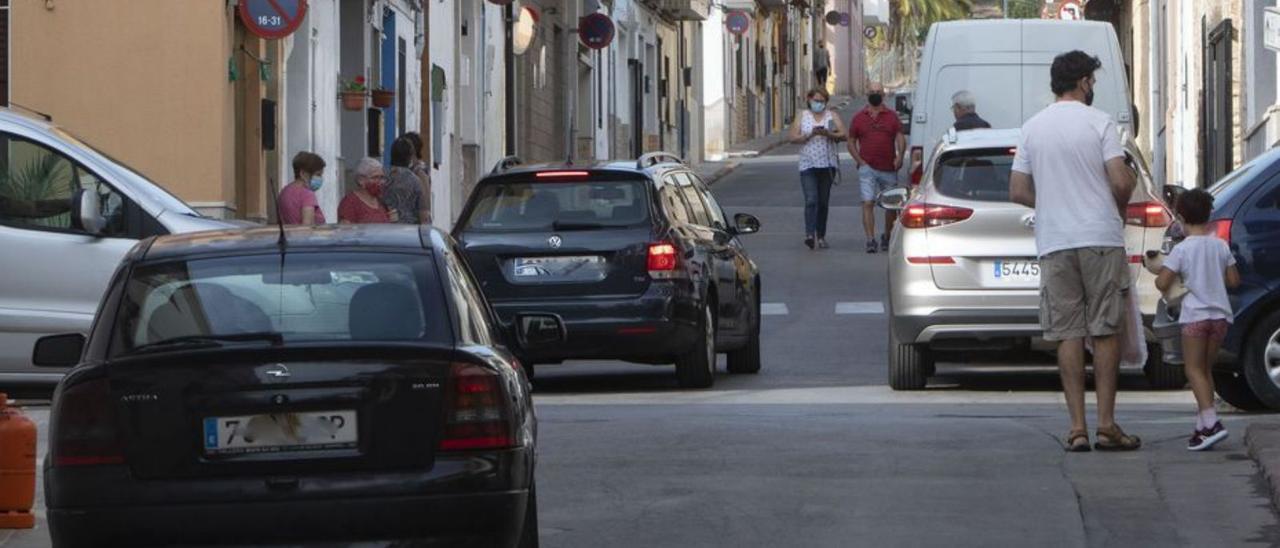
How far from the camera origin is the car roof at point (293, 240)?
332 inches

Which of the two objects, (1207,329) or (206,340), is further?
(1207,329)

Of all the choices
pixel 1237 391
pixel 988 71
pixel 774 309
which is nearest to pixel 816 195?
pixel 988 71

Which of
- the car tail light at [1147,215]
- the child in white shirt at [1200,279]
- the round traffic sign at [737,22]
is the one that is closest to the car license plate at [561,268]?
the car tail light at [1147,215]

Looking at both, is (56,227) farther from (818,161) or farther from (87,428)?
(818,161)

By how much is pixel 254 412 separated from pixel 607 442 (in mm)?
4987

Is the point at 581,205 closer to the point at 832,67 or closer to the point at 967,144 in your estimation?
the point at 967,144

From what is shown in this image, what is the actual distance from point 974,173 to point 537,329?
6.99 metres

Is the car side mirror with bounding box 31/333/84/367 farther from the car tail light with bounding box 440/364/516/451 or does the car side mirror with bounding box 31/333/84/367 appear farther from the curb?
the curb

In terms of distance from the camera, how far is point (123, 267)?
Result: 845 cm

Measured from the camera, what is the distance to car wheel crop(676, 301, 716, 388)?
16.8m

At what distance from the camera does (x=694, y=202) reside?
58.7 feet

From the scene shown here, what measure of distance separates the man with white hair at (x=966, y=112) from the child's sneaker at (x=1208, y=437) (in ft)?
39.1

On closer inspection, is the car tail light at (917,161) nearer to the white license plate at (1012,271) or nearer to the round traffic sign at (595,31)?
the white license plate at (1012,271)

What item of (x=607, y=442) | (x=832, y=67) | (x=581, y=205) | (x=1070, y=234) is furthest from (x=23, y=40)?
(x=832, y=67)
